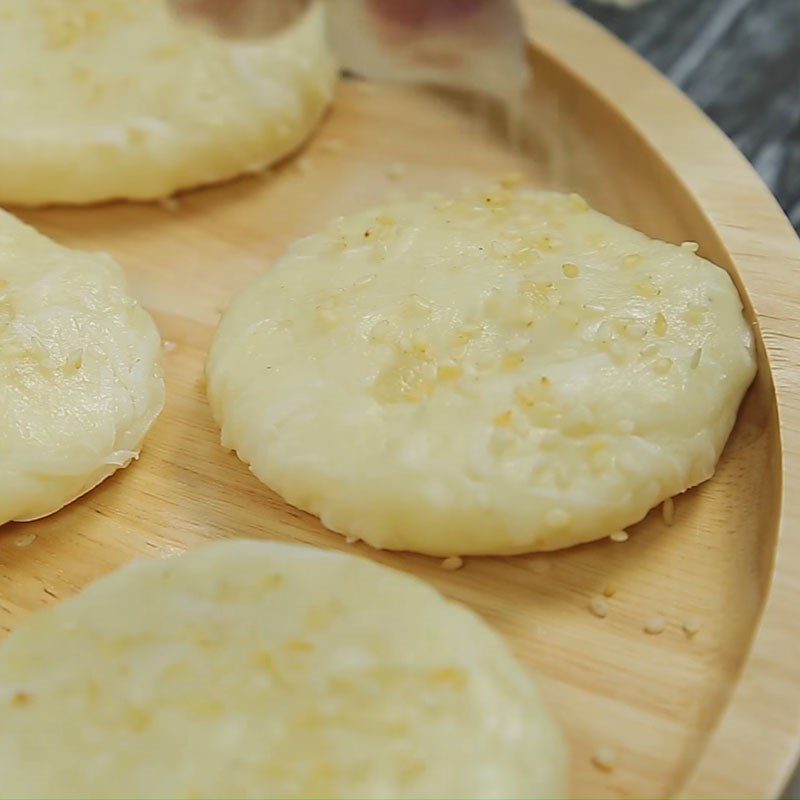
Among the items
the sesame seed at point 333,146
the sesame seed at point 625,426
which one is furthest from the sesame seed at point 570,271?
the sesame seed at point 333,146

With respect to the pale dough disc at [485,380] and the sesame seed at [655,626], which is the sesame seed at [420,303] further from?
the sesame seed at [655,626]

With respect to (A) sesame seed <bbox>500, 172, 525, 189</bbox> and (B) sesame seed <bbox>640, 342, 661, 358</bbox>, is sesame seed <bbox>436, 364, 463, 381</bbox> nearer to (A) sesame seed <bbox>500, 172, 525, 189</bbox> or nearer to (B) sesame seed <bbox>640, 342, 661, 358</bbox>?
(B) sesame seed <bbox>640, 342, 661, 358</bbox>

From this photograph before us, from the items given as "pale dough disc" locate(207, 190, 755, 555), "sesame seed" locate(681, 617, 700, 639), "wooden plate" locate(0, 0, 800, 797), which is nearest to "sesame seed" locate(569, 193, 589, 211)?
"pale dough disc" locate(207, 190, 755, 555)

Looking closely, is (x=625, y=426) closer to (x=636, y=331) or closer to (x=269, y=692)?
(x=636, y=331)

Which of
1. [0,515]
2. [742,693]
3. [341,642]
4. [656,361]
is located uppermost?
[656,361]

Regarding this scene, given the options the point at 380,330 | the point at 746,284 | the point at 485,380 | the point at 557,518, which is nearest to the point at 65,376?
the point at 380,330

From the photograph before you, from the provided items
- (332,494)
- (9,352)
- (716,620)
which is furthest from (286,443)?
(716,620)

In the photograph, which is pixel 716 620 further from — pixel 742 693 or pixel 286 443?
pixel 286 443
